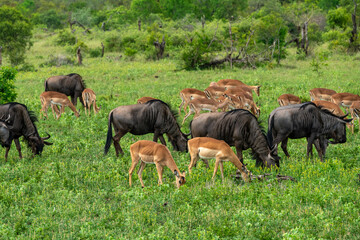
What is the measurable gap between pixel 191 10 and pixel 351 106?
4880 cm

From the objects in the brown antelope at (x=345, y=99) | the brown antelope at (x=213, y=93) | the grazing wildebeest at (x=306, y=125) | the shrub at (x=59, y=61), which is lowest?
the shrub at (x=59, y=61)

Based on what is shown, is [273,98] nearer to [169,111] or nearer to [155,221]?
[169,111]

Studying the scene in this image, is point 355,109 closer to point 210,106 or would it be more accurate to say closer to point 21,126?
point 210,106

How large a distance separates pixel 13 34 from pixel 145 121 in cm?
2612

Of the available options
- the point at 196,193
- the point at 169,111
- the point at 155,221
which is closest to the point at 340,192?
the point at 196,193

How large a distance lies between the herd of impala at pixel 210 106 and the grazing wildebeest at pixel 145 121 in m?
1.36

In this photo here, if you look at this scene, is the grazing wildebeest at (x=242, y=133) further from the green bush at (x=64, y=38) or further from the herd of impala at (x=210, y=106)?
the green bush at (x=64, y=38)

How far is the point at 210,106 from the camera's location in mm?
16891

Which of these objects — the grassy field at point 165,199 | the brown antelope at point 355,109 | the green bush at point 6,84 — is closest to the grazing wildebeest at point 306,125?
the grassy field at point 165,199

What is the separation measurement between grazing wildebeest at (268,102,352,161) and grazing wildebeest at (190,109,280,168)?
0.80 m

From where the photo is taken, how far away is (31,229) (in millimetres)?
8008

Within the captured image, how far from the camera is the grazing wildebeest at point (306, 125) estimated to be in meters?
12.3

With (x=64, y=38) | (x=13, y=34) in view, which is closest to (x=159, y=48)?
(x=13, y=34)

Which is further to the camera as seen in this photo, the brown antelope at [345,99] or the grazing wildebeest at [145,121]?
the brown antelope at [345,99]
